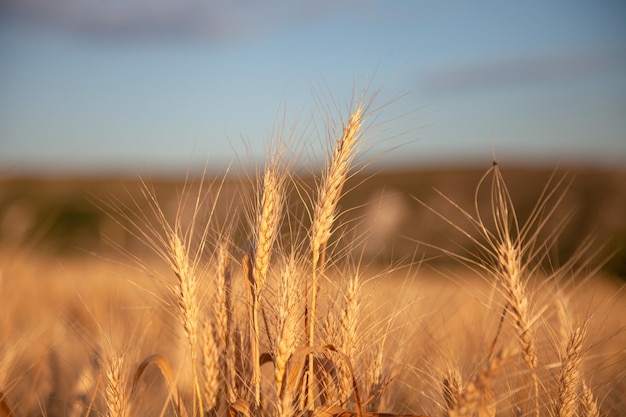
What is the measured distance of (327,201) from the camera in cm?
153

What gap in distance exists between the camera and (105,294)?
5438 mm

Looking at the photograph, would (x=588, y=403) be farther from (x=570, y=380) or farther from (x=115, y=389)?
(x=115, y=389)

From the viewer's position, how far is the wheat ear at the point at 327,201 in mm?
1519

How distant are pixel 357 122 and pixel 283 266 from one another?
1.52ft

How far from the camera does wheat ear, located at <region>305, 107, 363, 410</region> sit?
59.8 inches

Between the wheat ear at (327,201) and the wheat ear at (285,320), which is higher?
the wheat ear at (327,201)

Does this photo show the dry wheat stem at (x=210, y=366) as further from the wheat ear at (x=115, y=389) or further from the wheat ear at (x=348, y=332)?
the wheat ear at (x=348, y=332)

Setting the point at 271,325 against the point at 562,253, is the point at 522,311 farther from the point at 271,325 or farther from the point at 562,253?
the point at 562,253

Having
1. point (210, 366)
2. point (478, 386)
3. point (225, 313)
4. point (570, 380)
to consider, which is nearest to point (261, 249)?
point (225, 313)

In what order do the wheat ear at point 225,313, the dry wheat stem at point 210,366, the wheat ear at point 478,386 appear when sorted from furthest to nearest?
the dry wheat stem at point 210,366
the wheat ear at point 225,313
the wheat ear at point 478,386

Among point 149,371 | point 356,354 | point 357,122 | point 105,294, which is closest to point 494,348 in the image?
point 356,354

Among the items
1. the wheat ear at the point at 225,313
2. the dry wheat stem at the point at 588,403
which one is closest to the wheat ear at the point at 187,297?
the wheat ear at the point at 225,313

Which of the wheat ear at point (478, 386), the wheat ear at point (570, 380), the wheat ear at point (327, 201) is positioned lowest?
the wheat ear at point (570, 380)

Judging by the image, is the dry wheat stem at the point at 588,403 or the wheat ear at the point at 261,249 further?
the dry wheat stem at the point at 588,403
